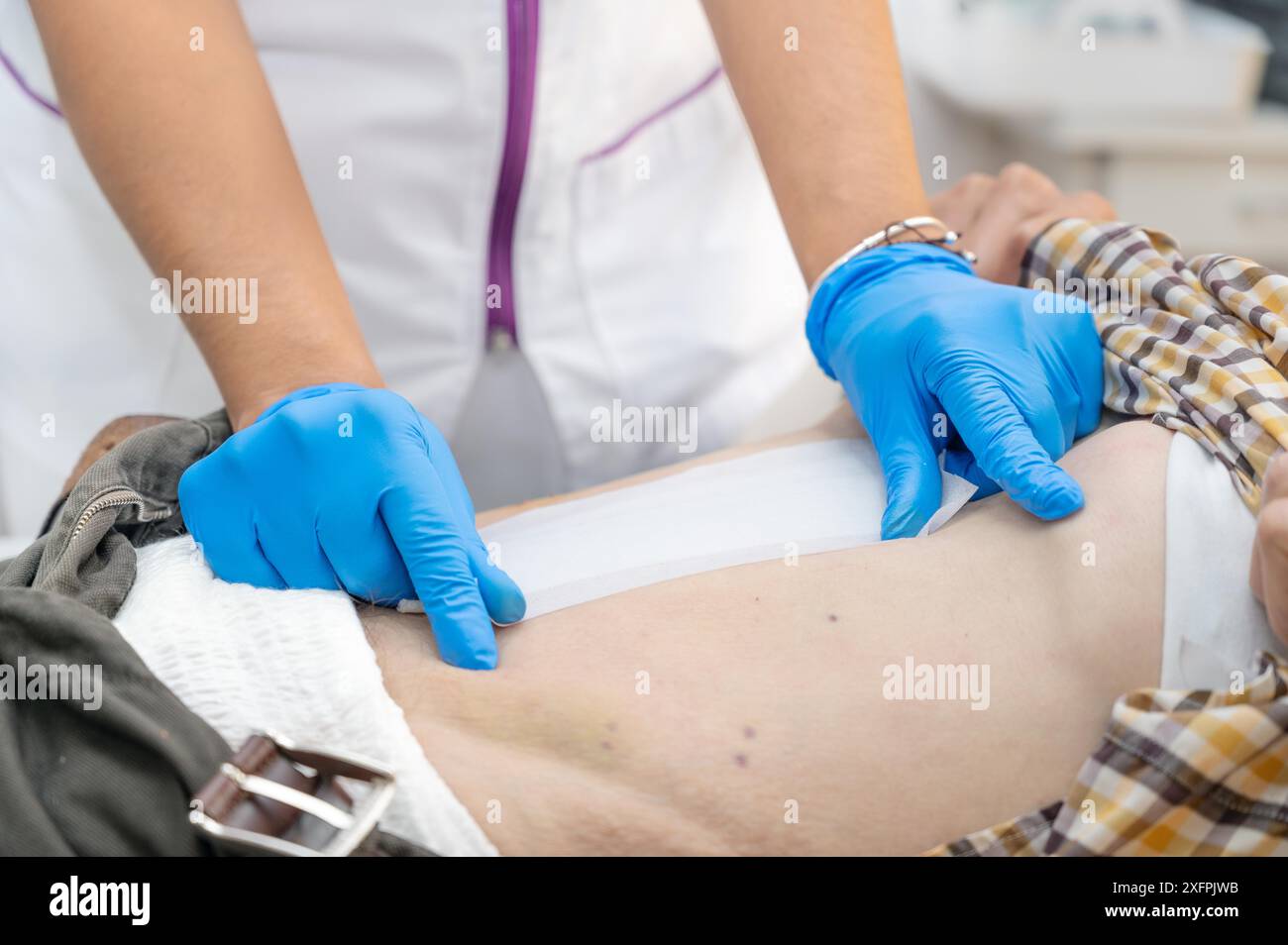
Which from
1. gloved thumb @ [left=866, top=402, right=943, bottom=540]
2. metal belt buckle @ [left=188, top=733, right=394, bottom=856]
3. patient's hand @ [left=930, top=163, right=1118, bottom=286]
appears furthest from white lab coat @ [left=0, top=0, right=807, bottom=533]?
metal belt buckle @ [left=188, top=733, right=394, bottom=856]

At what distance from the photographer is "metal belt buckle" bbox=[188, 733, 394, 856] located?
1.96ft

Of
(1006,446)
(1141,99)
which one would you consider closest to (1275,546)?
(1006,446)

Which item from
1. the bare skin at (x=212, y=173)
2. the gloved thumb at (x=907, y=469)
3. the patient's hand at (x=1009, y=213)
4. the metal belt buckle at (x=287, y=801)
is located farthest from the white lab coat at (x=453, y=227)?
the metal belt buckle at (x=287, y=801)

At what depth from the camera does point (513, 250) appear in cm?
129

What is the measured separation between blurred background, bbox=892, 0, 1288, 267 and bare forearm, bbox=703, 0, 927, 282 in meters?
1.21

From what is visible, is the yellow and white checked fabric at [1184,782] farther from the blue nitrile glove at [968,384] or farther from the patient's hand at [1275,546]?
the blue nitrile glove at [968,384]

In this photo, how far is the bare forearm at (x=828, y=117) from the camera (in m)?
1.08

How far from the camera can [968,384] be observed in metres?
0.88

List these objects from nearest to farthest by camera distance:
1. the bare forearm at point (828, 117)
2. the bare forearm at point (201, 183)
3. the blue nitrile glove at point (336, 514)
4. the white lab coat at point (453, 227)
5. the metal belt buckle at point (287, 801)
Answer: the metal belt buckle at point (287, 801) → the blue nitrile glove at point (336, 514) → the bare forearm at point (201, 183) → the bare forearm at point (828, 117) → the white lab coat at point (453, 227)

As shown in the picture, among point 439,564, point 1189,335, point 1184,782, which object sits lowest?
point 1184,782

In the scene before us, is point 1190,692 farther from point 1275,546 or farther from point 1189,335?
point 1189,335

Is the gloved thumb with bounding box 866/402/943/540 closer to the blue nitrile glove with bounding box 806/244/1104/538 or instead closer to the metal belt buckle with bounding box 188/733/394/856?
the blue nitrile glove with bounding box 806/244/1104/538

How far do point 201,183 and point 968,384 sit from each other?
25.0 inches

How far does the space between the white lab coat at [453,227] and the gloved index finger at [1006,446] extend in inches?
21.4
